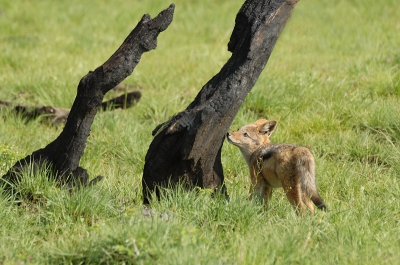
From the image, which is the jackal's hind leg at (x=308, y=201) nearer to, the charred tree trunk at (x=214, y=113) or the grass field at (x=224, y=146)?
the grass field at (x=224, y=146)

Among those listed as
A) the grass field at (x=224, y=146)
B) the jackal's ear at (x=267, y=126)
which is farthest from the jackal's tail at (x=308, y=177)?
the jackal's ear at (x=267, y=126)

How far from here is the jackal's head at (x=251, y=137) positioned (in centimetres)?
660

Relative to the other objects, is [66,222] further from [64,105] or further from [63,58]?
[63,58]

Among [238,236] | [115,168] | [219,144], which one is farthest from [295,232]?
[115,168]

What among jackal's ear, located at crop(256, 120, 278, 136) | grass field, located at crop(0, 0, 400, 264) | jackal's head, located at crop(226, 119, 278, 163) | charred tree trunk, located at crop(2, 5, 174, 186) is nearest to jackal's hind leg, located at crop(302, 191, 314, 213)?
grass field, located at crop(0, 0, 400, 264)

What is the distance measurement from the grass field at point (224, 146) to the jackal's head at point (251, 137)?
0.39 metres

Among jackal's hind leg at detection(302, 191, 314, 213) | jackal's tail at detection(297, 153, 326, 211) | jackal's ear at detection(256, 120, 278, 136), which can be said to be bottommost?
jackal's hind leg at detection(302, 191, 314, 213)

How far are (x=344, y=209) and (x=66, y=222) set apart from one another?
2407 millimetres

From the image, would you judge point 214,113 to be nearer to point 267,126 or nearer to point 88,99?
point 88,99

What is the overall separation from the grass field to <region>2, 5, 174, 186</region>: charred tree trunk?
24cm

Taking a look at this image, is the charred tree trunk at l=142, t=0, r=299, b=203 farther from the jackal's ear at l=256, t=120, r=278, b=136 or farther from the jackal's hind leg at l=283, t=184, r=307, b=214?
the jackal's ear at l=256, t=120, r=278, b=136

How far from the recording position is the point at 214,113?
5.64 metres

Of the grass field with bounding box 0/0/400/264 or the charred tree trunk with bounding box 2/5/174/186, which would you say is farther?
the charred tree trunk with bounding box 2/5/174/186

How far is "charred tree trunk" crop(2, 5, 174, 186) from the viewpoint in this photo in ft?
18.6
